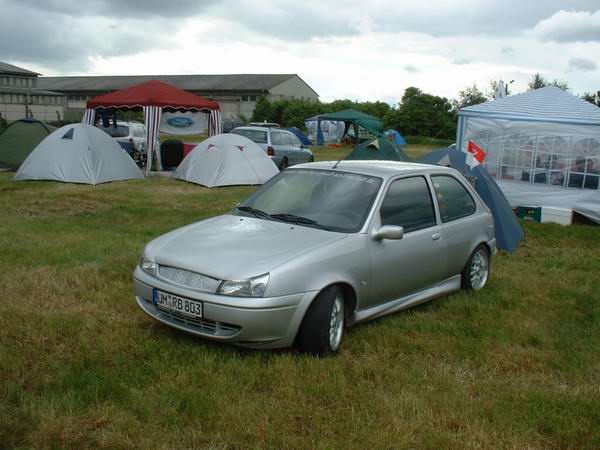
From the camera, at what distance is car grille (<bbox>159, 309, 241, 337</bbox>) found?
424cm

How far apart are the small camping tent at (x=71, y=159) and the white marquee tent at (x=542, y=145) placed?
8.64m

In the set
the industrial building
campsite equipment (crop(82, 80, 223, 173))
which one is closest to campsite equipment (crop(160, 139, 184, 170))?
campsite equipment (crop(82, 80, 223, 173))

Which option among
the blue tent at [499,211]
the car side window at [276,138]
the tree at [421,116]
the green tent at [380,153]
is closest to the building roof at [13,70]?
the tree at [421,116]

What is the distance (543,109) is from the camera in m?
12.4

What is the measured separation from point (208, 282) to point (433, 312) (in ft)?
8.06

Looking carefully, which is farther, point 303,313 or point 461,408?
point 303,313

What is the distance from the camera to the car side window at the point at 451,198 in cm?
595

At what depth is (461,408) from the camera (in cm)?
381

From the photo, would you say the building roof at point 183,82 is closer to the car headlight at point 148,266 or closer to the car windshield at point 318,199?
the car windshield at point 318,199

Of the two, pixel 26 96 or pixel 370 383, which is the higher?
pixel 26 96

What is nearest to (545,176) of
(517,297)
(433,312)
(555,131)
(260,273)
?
(555,131)

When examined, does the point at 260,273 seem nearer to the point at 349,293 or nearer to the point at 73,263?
the point at 349,293

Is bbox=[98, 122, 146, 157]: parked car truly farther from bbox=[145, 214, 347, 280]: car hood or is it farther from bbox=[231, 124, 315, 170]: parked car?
bbox=[145, 214, 347, 280]: car hood

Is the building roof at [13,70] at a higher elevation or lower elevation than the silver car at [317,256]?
higher
